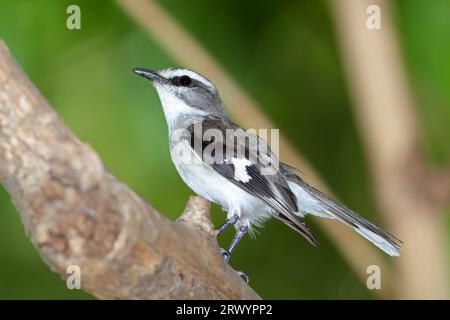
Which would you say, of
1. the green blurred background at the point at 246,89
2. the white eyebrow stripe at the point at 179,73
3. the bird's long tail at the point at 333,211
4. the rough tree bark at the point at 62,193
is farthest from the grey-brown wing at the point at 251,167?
the rough tree bark at the point at 62,193

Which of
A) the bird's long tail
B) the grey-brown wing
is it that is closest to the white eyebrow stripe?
the grey-brown wing

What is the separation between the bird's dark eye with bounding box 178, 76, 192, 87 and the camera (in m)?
4.18

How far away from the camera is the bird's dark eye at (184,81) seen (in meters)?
4.18

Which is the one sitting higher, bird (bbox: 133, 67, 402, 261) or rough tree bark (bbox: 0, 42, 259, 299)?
bird (bbox: 133, 67, 402, 261)

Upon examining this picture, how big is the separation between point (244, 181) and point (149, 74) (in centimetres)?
88

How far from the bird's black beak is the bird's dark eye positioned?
107 millimetres

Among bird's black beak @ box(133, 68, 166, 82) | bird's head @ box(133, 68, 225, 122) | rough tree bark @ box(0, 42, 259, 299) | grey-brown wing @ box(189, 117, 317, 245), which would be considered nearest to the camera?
rough tree bark @ box(0, 42, 259, 299)

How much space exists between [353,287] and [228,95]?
72.1 inches

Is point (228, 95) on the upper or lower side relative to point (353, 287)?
upper

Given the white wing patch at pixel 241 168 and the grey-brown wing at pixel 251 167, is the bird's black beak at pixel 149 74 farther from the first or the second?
the white wing patch at pixel 241 168

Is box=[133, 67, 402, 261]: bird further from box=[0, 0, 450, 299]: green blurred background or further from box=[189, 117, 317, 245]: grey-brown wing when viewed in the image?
box=[0, 0, 450, 299]: green blurred background

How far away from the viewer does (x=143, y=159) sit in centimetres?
433
